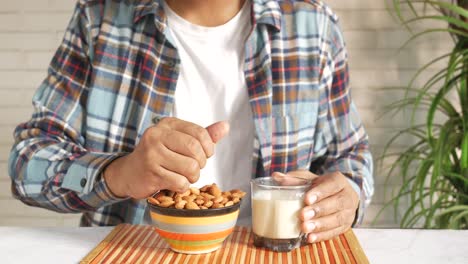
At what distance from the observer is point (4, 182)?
3035 mm

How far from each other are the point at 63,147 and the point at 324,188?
2.23 feet

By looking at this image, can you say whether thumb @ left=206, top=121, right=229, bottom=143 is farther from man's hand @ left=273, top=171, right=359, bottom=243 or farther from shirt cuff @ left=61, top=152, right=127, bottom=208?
shirt cuff @ left=61, top=152, right=127, bottom=208

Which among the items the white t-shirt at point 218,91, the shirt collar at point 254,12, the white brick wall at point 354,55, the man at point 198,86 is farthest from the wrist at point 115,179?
the white brick wall at point 354,55

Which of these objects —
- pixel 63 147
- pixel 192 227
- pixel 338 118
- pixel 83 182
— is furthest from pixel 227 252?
pixel 338 118

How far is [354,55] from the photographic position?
2863mm

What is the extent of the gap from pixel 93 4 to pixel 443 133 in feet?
4.82

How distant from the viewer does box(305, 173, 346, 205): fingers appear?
118 centimetres

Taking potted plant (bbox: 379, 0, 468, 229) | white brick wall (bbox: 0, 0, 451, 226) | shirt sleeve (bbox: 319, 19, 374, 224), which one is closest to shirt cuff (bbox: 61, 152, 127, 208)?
shirt sleeve (bbox: 319, 19, 374, 224)

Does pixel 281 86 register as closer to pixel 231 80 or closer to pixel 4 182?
pixel 231 80

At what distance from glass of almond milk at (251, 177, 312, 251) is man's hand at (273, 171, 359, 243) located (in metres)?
0.02

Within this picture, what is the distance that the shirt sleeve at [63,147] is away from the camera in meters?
1.43

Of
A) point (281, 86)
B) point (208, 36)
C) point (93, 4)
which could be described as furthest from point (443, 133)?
point (93, 4)

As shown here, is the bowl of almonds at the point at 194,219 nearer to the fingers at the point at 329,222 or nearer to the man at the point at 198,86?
the fingers at the point at 329,222

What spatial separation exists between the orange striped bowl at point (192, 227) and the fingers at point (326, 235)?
175 mm
